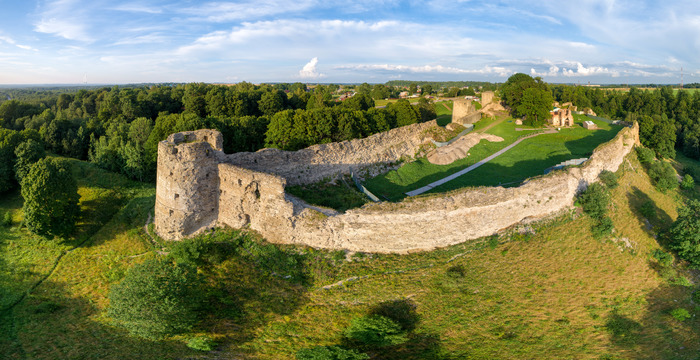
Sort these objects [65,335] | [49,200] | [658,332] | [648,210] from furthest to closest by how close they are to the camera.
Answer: [648,210] → [49,200] → [65,335] → [658,332]

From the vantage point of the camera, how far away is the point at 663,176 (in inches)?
1078

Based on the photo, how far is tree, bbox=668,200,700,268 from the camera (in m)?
17.9

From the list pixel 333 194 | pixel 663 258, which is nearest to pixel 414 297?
→ pixel 333 194

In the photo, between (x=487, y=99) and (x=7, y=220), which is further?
(x=487, y=99)

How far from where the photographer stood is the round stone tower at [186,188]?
697 inches

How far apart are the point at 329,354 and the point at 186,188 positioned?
431 inches

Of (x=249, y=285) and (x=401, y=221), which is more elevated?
(x=401, y=221)

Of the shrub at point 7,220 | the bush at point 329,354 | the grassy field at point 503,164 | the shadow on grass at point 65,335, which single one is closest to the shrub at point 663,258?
the grassy field at point 503,164

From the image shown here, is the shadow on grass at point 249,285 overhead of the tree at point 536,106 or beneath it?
beneath

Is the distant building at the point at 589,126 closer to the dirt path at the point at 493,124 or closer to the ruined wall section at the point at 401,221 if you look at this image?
the dirt path at the point at 493,124

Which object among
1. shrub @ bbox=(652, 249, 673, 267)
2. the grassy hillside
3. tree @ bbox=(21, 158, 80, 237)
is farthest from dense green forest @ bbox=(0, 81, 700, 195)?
shrub @ bbox=(652, 249, 673, 267)

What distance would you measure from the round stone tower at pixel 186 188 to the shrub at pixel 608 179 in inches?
907

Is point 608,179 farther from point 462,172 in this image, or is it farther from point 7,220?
point 7,220

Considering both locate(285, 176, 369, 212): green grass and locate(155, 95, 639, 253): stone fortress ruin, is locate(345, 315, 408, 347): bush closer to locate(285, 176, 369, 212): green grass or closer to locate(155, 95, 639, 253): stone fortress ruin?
locate(155, 95, 639, 253): stone fortress ruin
